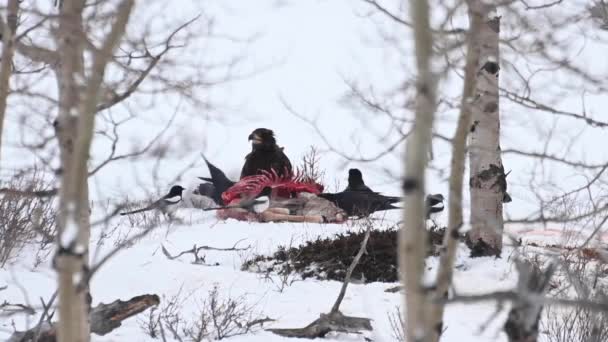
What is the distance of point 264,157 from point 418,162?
927cm

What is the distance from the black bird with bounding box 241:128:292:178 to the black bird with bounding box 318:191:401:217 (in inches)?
31.8

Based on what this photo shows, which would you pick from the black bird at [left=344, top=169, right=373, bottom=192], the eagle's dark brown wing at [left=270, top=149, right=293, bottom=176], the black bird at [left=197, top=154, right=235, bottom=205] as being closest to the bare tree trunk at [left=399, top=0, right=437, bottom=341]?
the black bird at [left=344, top=169, right=373, bottom=192]

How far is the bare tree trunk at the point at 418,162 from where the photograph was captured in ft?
4.18

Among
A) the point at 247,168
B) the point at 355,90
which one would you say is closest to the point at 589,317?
the point at 355,90

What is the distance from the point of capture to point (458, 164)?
1.94 m

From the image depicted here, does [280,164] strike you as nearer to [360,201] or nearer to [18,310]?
[360,201]

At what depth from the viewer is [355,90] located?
18.5 feet

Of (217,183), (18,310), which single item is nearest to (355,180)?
(217,183)

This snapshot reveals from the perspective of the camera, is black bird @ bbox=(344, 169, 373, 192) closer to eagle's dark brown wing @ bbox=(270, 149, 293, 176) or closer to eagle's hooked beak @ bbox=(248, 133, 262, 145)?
eagle's dark brown wing @ bbox=(270, 149, 293, 176)

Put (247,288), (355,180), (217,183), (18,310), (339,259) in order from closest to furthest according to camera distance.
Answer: (18,310) → (247,288) → (339,259) → (355,180) → (217,183)

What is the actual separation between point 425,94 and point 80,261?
90cm

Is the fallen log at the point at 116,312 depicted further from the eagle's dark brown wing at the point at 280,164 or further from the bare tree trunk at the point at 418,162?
the eagle's dark brown wing at the point at 280,164

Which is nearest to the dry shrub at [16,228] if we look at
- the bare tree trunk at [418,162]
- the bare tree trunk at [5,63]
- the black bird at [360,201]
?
the black bird at [360,201]

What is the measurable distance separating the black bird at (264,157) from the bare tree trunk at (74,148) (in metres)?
8.28
